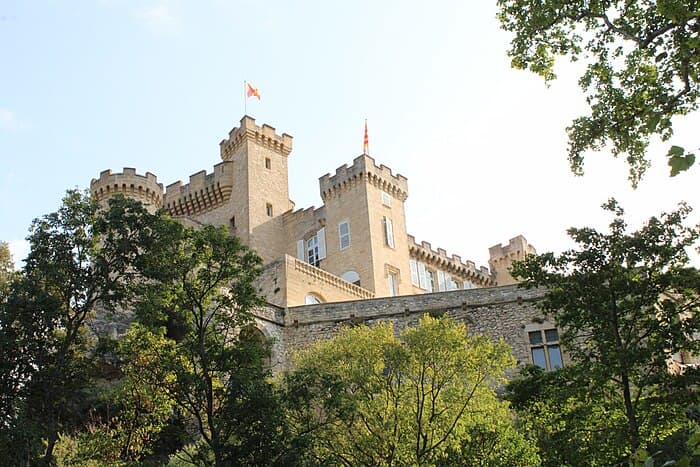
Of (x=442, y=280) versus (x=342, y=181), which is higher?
(x=342, y=181)

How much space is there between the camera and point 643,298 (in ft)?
48.7

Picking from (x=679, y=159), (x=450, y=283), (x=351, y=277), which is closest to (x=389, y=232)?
(x=351, y=277)

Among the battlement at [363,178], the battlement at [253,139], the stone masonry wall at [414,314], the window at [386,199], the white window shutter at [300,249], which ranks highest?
the battlement at [253,139]

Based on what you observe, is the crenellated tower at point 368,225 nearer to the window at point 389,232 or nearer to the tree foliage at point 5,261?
the window at point 389,232

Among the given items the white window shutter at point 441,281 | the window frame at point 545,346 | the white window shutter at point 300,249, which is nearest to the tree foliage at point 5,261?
the white window shutter at point 300,249

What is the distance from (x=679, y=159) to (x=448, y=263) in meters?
41.3

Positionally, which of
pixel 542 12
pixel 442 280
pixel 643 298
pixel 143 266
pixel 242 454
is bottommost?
pixel 242 454

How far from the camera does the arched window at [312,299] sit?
103 ft

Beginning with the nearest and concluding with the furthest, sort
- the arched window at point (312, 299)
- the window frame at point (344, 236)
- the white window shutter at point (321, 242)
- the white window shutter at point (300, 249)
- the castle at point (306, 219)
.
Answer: the arched window at point (312, 299) → the castle at point (306, 219) → the window frame at point (344, 236) → the white window shutter at point (321, 242) → the white window shutter at point (300, 249)

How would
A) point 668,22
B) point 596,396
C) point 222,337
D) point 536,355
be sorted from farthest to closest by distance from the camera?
point 536,355, point 222,337, point 596,396, point 668,22

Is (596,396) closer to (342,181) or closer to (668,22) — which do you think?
(668,22)

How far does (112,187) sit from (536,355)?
22.9 metres

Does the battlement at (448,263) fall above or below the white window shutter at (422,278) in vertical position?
above

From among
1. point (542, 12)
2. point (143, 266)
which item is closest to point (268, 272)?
point (143, 266)
